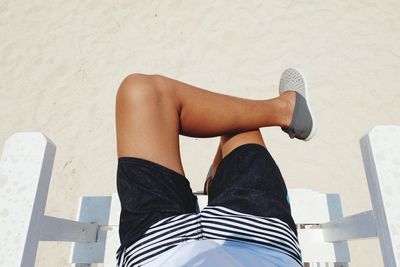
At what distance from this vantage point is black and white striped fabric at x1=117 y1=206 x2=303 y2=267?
2.00ft

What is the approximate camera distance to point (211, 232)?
0.62 meters

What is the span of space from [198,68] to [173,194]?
1.74m

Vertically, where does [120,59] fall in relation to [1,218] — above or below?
above

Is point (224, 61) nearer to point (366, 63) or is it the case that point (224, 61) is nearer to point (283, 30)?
point (283, 30)

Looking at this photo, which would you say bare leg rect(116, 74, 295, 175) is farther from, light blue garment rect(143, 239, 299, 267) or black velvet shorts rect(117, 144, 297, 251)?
light blue garment rect(143, 239, 299, 267)

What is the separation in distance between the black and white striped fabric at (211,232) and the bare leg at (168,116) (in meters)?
0.13

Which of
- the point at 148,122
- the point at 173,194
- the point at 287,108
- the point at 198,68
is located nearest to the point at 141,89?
the point at 148,122

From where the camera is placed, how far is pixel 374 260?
5.24ft

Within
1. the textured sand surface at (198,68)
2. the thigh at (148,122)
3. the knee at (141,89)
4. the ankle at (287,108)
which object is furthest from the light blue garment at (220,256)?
the textured sand surface at (198,68)

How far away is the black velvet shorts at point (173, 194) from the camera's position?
65 cm

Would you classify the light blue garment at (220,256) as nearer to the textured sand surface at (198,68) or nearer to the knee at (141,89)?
the knee at (141,89)

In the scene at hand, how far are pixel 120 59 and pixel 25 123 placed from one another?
2.56ft

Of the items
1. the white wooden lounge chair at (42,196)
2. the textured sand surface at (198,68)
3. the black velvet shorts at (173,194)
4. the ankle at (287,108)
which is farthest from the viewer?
the textured sand surface at (198,68)

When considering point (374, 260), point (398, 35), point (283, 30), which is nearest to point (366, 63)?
point (398, 35)
